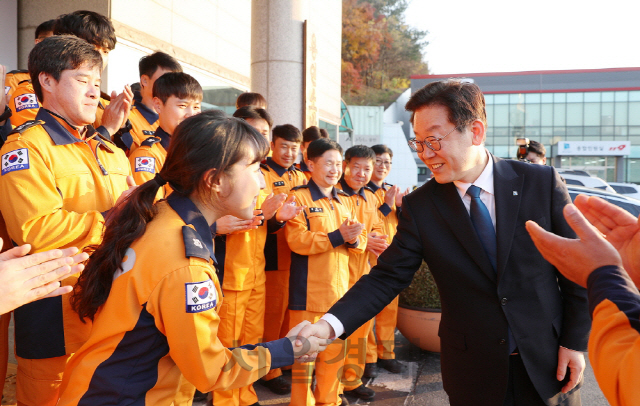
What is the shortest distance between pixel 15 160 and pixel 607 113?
4026 centimetres

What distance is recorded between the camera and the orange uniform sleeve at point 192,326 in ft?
4.83

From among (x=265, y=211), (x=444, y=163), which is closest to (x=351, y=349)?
(x=265, y=211)

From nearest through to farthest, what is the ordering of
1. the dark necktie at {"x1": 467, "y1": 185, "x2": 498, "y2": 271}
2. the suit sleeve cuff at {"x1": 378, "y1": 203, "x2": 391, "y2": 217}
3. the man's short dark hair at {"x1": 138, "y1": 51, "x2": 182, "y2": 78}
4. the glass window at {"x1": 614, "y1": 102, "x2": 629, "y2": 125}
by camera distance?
the dark necktie at {"x1": 467, "y1": 185, "x2": 498, "y2": 271}, the man's short dark hair at {"x1": 138, "y1": 51, "x2": 182, "y2": 78}, the suit sleeve cuff at {"x1": 378, "y1": 203, "x2": 391, "y2": 217}, the glass window at {"x1": 614, "y1": 102, "x2": 629, "y2": 125}

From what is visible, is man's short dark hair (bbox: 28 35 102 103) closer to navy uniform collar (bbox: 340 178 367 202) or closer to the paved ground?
the paved ground

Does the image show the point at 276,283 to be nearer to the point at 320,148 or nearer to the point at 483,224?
the point at 320,148

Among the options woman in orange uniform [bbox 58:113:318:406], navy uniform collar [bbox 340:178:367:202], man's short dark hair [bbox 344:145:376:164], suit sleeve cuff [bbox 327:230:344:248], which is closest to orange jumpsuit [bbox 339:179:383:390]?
navy uniform collar [bbox 340:178:367:202]

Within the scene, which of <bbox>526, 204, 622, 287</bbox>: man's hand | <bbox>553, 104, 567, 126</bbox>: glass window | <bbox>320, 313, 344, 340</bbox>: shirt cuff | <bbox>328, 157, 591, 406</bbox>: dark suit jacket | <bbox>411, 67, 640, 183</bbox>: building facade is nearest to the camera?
<bbox>526, 204, 622, 287</bbox>: man's hand

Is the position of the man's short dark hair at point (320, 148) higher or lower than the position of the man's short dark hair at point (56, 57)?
lower

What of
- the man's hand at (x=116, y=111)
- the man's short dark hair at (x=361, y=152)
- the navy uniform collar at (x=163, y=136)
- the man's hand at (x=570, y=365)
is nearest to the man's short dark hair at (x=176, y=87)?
the navy uniform collar at (x=163, y=136)

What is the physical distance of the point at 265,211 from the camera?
3.50 metres

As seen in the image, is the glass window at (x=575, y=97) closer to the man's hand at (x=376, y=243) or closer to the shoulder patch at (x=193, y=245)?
the man's hand at (x=376, y=243)

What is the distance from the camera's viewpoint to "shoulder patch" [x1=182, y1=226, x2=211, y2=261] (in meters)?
1.50

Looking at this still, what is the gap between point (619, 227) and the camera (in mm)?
1415

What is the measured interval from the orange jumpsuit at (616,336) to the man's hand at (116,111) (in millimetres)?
2555
